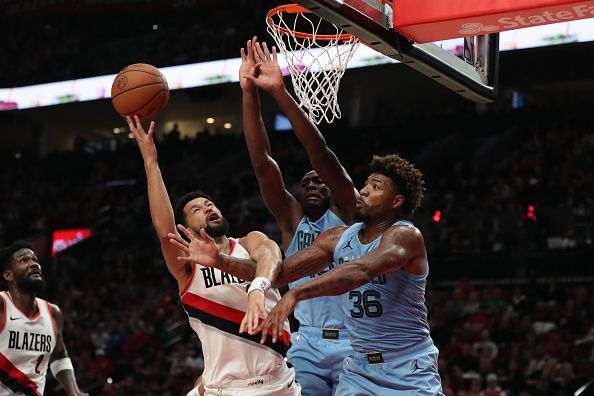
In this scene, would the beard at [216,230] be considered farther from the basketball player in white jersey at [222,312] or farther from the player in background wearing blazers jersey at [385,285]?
the player in background wearing blazers jersey at [385,285]

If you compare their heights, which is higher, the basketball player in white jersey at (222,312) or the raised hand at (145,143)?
the raised hand at (145,143)

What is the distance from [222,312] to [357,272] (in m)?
1.30

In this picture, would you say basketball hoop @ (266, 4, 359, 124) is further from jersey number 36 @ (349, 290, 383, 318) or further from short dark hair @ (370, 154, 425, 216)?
jersey number 36 @ (349, 290, 383, 318)

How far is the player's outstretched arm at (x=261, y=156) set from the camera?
214 inches

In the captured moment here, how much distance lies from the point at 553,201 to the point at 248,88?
11407 millimetres

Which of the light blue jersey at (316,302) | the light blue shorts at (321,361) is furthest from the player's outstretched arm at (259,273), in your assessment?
the light blue shorts at (321,361)

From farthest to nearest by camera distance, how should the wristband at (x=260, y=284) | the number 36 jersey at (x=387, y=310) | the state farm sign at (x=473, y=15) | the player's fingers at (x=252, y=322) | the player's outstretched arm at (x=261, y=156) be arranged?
the player's outstretched arm at (x=261, y=156), the number 36 jersey at (x=387, y=310), the state farm sign at (x=473, y=15), the wristband at (x=260, y=284), the player's fingers at (x=252, y=322)

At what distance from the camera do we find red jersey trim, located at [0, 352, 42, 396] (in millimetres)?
6906

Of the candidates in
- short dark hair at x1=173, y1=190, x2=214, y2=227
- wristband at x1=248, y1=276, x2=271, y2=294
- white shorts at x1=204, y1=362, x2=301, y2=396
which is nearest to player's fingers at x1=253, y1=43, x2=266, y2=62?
short dark hair at x1=173, y1=190, x2=214, y2=227

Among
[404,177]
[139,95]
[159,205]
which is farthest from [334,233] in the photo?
[139,95]

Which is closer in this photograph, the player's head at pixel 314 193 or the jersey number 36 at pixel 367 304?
the jersey number 36 at pixel 367 304

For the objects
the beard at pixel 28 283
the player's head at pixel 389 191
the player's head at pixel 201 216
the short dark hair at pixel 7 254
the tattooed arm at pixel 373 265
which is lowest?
the beard at pixel 28 283

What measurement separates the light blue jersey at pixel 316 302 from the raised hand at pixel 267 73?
951mm

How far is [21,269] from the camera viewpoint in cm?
716
